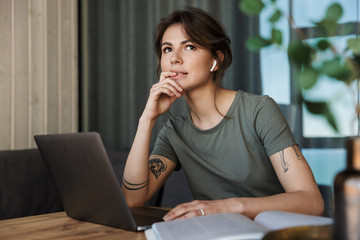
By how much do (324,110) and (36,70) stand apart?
2.26 m

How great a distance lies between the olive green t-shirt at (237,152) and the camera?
1381 millimetres

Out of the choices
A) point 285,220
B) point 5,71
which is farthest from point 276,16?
point 5,71

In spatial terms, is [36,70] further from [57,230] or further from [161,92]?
[57,230]

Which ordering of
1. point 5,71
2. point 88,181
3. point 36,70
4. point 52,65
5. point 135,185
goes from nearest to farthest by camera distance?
1. point 88,181
2. point 135,185
3. point 5,71
4. point 36,70
5. point 52,65

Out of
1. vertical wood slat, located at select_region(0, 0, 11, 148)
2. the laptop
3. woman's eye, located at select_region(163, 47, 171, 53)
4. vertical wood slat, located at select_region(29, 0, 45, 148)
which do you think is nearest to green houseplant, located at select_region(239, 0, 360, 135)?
the laptop

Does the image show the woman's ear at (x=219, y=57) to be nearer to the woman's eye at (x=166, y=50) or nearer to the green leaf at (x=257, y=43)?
the woman's eye at (x=166, y=50)

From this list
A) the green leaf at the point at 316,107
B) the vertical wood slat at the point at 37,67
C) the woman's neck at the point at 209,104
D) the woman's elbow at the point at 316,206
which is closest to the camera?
the green leaf at the point at 316,107

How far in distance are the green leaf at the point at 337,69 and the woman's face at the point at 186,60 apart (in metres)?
1.03

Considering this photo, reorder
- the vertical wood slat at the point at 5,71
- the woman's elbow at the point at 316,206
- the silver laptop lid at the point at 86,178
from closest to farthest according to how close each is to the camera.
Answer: the silver laptop lid at the point at 86,178
the woman's elbow at the point at 316,206
the vertical wood slat at the point at 5,71

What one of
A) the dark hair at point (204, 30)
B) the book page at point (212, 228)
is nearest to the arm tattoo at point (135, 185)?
the dark hair at point (204, 30)

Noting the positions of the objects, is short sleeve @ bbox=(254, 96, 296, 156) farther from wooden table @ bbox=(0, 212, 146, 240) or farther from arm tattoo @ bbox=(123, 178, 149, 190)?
wooden table @ bbox=(0, 212, 146, 240)

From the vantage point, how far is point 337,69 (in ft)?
1.43

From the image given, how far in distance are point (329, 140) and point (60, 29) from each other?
1.74 metres

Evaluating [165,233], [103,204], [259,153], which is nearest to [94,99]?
[259,153]
